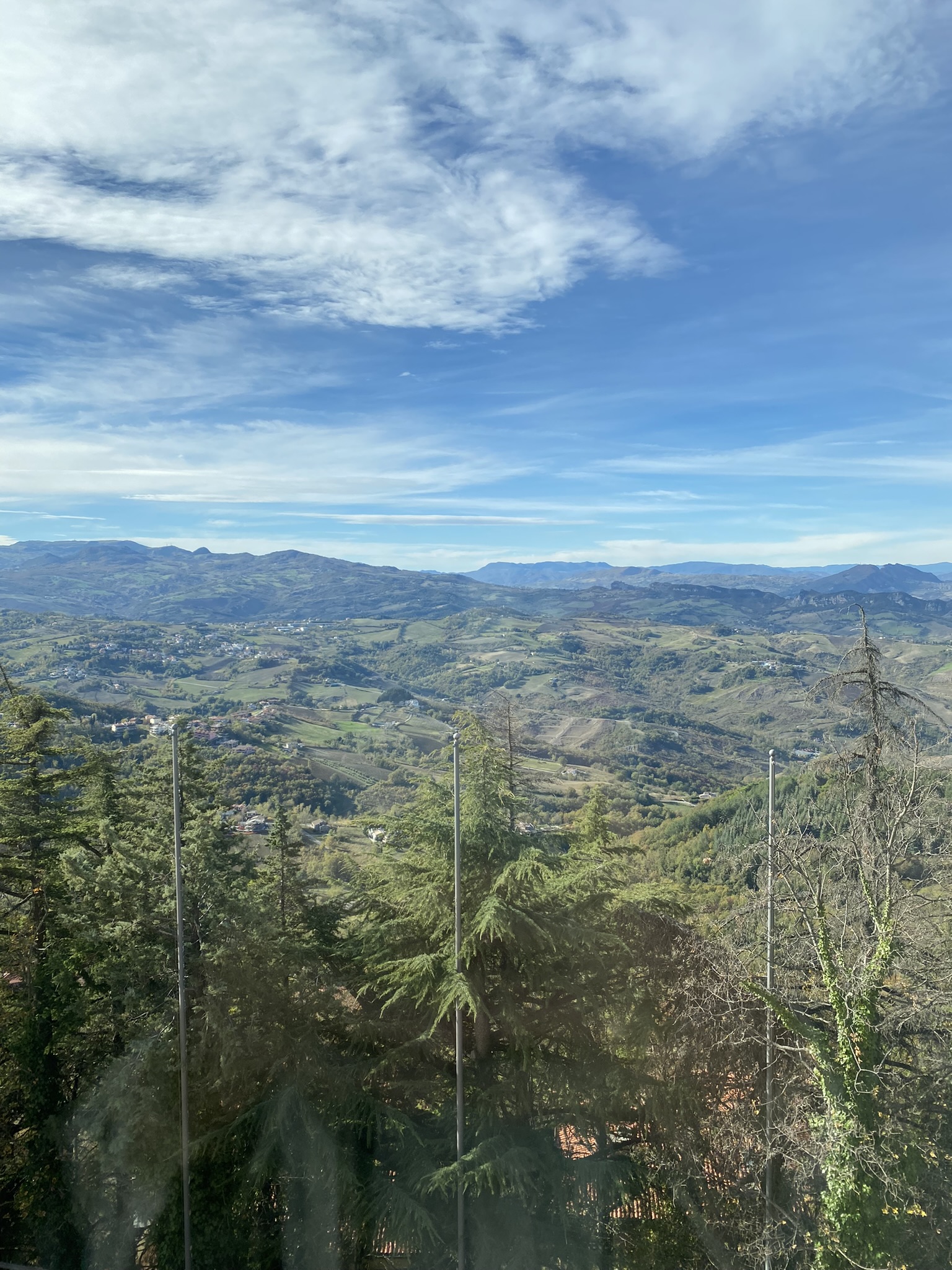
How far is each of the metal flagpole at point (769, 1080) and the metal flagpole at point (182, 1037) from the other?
6.16 metres

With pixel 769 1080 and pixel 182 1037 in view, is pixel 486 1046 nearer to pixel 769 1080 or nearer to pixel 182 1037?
pixel 769 1080

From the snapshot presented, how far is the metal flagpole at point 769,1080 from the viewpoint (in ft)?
24.7

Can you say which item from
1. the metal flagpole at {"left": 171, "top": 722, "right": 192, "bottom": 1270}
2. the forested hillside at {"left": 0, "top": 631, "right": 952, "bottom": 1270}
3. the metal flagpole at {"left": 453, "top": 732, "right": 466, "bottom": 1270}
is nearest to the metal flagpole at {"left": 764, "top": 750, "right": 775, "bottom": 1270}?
A: the forested hillside at {"left": 0, "top": 631, "right": 952, "bottom": 1270}

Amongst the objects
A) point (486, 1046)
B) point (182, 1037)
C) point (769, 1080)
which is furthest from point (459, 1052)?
point (769, 1080)

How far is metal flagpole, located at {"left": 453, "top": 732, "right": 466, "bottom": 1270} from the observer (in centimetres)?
741

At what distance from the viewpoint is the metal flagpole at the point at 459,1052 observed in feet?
24.3

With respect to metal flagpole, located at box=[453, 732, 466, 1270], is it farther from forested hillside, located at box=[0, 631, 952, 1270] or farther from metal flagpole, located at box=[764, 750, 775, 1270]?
metal flagpole, located at box=[764, 750, 775, 1270]

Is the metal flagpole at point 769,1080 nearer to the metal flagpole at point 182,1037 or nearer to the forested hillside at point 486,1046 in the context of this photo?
the forested hillside at point 486,1046

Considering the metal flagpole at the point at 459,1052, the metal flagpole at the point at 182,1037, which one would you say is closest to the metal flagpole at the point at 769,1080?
the metal flagpole at the point at 459,1052

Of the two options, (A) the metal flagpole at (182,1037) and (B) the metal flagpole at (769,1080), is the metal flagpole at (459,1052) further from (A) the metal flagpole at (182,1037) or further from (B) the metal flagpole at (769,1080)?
(B) the metal flagpole at (769,1080)

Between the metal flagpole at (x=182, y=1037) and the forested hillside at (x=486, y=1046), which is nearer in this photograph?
the metal flagpole at (x=182, y=1037)

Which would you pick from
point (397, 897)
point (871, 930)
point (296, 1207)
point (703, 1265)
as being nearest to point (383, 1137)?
point (296, 1207)

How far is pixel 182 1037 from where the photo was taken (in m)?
7.64

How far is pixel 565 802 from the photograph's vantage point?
63.0 metres
